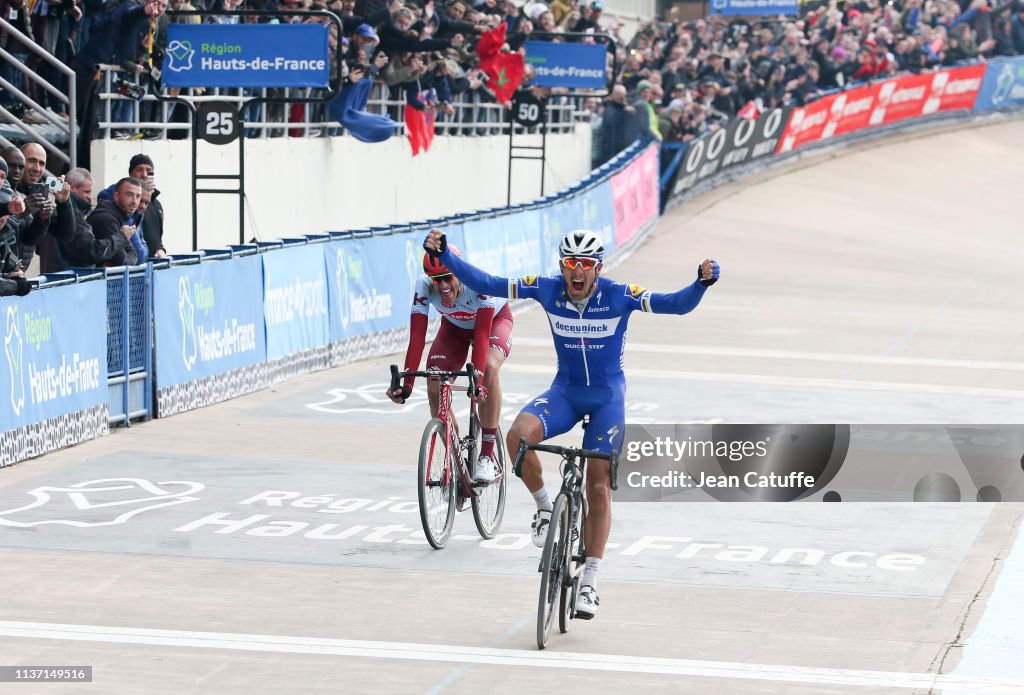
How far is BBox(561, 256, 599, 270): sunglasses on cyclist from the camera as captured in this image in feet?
30.3

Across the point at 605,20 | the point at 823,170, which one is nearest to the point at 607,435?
the point at 823,170

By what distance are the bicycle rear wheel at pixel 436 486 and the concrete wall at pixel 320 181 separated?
889 cm

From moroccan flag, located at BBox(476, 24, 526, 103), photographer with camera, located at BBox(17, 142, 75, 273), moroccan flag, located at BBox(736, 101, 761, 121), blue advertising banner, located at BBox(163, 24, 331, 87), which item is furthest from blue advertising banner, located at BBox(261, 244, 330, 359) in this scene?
moroccan flag, located at BBox(736, 101, 761, 121)

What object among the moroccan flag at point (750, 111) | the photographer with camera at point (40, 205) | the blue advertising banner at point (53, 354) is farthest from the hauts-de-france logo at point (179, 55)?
the moroccan flag at point (750, 111)

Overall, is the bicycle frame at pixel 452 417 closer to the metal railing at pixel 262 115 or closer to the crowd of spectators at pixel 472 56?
the crowd of spectators at pixel 472 56

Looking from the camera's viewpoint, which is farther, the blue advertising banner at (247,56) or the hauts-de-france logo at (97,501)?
the blue advertising banner at (247,56)

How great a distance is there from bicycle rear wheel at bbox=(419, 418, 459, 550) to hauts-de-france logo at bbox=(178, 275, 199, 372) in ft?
17.2

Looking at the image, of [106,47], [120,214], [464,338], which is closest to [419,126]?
[106,47]

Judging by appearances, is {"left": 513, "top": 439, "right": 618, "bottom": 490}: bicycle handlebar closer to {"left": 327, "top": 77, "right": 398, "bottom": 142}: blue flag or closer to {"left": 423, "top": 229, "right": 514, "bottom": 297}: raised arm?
{"left": 423, "top": 229, "right": 514, "bottom": 297}: raised arm

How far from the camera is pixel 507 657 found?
8266mm

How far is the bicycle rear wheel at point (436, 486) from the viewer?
10352mm

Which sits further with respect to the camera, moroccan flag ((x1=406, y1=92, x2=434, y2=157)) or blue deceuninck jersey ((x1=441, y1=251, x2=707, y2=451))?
moroccan flag ((x1=406, y1=92, x2=434, y2=157))

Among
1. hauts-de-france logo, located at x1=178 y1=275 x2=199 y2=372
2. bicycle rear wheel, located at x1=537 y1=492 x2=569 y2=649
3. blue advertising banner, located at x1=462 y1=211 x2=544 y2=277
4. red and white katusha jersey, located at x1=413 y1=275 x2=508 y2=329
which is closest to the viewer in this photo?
bicycle rear wheel, located at x1=537 y1=492 x2=569 y2=649

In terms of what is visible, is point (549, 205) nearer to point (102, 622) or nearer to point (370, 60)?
point (370, 60)
